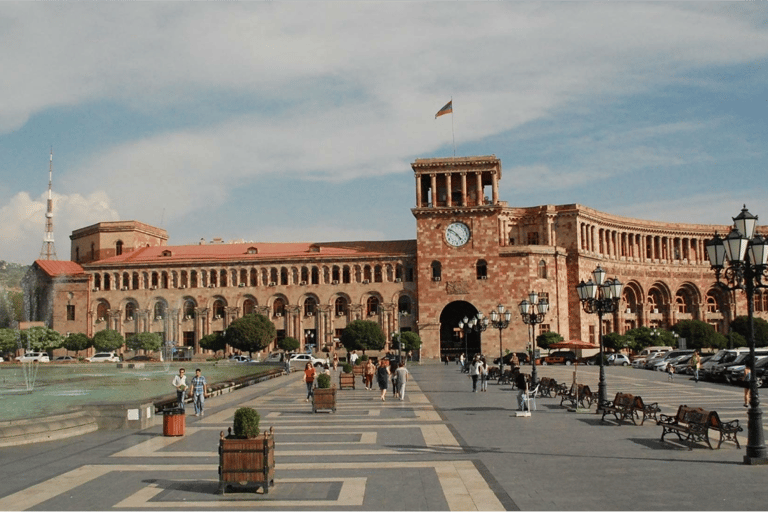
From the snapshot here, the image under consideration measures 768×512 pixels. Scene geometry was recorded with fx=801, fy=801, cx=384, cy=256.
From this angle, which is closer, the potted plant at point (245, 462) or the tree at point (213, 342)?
the potted plant at point (245, 462)

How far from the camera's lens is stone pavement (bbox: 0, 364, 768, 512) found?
1159 centimetres

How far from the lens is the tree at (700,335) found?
3049 inches

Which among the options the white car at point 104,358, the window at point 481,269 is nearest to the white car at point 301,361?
the white car at point 104,358

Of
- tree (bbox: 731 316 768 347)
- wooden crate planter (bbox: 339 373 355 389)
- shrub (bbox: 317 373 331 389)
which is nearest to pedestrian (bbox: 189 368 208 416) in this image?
shrub (bbox: 317 373 331 389)

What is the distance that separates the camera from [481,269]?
79875mm

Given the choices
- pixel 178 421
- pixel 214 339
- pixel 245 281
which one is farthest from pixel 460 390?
pixel 245 281

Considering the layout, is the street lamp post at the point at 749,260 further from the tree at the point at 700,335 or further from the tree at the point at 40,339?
the tree at the point at 40,339

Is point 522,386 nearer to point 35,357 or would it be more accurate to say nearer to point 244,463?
point 244,463

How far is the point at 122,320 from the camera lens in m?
85.4

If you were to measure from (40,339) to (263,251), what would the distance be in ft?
78.8

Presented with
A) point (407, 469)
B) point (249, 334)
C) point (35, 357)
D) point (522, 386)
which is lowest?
point (35, 357)

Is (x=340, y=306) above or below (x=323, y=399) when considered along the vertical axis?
above

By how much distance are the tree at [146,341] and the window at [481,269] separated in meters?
32.2

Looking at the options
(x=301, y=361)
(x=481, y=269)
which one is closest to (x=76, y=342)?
(x=301, y=361)
